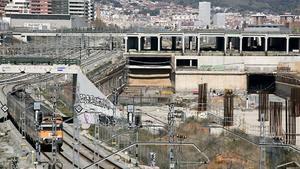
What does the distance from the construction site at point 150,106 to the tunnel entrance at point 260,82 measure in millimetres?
63

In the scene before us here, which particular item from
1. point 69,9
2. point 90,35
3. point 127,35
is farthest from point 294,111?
point 69,9

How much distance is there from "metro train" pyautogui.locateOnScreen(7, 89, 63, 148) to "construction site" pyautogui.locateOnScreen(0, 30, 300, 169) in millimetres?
28

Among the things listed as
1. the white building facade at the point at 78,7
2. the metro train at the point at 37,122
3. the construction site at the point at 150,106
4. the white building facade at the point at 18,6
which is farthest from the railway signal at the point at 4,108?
the white building facade at the point at 78,7

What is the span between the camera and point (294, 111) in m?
23.2

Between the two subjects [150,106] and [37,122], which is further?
[150,106]

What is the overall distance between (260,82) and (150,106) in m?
12.1

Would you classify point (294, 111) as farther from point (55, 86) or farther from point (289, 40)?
point (289, 40)

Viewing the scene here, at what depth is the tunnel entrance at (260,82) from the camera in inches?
1509

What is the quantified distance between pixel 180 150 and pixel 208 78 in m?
21.9

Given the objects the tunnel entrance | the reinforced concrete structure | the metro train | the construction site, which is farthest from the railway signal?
the tunnel entrance

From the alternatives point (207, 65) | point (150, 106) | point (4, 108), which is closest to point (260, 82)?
point (207, 65)

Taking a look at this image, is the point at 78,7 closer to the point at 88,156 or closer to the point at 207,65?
the point at 207,65

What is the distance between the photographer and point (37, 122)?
52.7 ft

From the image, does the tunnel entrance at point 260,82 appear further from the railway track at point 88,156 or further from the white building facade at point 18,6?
the white building facade at point 18,6
